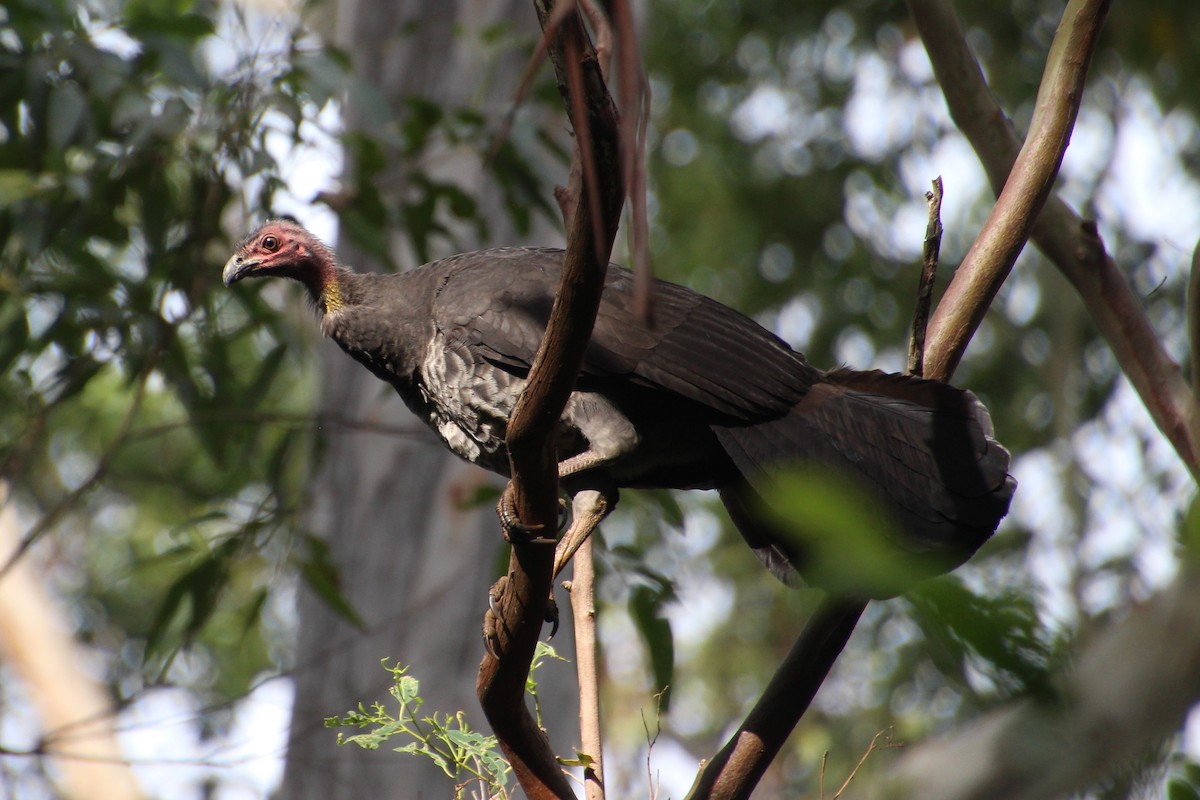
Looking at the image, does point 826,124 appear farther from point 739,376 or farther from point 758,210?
point 739,376

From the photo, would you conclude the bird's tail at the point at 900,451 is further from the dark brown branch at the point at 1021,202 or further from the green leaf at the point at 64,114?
the green leaf at the point at 64,114

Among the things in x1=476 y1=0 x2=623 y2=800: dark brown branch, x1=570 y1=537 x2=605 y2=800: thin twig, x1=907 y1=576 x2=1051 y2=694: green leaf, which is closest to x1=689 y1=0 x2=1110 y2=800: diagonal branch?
x1=570 y1=537 x2=605 y2=800: thin twig

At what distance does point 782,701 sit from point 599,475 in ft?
3.13

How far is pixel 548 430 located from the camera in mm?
2256

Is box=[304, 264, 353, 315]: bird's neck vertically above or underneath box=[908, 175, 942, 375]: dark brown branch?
underneath

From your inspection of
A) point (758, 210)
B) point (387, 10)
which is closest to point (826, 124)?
point (758, 210)

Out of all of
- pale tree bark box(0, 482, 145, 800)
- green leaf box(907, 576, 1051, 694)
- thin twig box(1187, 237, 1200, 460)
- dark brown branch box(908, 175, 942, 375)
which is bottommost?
pale tree bark box(0, 482, 145, 800)

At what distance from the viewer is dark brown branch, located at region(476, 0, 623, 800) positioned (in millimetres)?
1554

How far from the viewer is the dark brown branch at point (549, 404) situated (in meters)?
1.55

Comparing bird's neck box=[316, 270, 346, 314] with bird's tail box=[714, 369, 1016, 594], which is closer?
bird's tail box=[714, 369, 1016, 594]

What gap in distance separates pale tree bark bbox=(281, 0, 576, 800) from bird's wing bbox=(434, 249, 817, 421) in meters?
2.25

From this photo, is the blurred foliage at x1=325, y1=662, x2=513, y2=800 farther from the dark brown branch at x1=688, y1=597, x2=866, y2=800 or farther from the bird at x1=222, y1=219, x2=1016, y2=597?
the bird at x1=222, y1=219, x2=1016, y2=597

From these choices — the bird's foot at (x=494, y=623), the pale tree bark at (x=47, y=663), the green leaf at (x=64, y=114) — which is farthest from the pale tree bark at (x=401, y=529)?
the pale tree bark at (x=47, y=663)

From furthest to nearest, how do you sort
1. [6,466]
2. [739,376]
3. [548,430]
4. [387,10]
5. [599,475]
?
[387,10] → [6,466] → [599,475] → [739,376] → [548,430]
